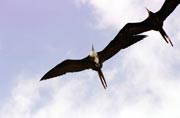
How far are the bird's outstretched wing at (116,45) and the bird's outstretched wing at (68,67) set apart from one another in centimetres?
132

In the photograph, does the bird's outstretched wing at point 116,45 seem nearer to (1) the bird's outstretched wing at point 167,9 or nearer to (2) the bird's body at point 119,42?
(2) the bird's body at point 119,42

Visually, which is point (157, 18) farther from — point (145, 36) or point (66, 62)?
point (66, 62)

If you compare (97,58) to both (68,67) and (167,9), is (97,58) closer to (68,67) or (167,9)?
(68,67)

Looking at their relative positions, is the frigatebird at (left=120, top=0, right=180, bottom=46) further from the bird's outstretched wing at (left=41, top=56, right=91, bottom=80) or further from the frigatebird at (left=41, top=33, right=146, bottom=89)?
the bird's outstretched wing at (left=41, top=56, right=91, bottom=80)

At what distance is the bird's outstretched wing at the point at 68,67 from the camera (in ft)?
101

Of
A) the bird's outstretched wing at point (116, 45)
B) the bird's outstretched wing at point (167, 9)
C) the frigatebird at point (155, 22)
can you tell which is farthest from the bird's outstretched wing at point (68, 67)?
the bird's outstretched wing at point (167, 9)

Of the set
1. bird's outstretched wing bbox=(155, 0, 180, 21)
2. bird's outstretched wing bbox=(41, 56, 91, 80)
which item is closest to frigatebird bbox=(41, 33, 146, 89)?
bird's outstretched wing bbox=(41, 56, 91, 80)

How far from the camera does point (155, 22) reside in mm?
30062

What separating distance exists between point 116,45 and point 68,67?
159 inches

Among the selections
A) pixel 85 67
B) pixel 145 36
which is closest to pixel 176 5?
pixel 145 36

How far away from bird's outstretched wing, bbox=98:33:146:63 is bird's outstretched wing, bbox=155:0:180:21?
2.39 metres

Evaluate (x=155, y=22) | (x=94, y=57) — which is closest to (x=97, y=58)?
(x=94, y=57)

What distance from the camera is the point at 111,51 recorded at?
31.2 meters

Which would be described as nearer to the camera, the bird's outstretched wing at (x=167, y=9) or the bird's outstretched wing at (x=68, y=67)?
the bird's outstretched wing at (x=167, y=9)
